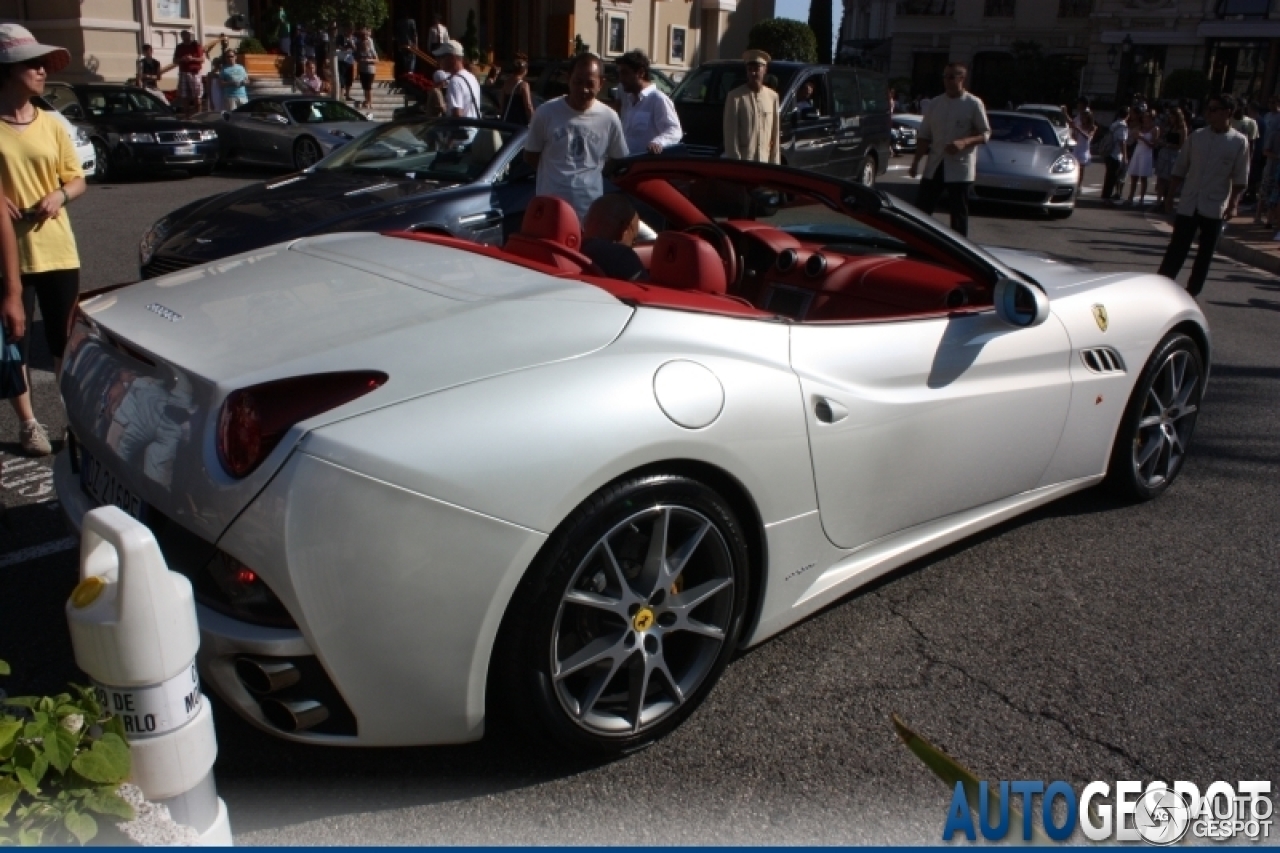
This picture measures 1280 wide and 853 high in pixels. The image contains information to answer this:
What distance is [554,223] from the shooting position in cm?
383

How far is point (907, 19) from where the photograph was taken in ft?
202

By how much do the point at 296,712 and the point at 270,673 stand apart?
11 centimetres

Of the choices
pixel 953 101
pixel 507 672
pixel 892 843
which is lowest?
pixel 892 843

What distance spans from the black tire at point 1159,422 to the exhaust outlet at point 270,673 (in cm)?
328

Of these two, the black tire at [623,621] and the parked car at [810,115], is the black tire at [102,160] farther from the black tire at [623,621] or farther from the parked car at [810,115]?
the black tire at [623,621]

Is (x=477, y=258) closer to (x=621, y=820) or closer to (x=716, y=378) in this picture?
(x=716, y=378)

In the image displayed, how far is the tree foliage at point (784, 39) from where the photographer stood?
1629 inches

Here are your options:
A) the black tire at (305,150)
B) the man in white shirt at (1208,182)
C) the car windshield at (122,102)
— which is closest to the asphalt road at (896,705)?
the man in white shirt at (1208,182)

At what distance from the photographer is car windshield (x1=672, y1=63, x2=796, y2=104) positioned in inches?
575

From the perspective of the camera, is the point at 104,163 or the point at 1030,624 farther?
the point at 104,163

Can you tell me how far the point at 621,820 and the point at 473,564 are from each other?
710mm

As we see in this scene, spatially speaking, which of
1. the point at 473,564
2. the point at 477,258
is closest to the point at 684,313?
the point at 477,258

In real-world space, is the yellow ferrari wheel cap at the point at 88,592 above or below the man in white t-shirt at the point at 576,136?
below
